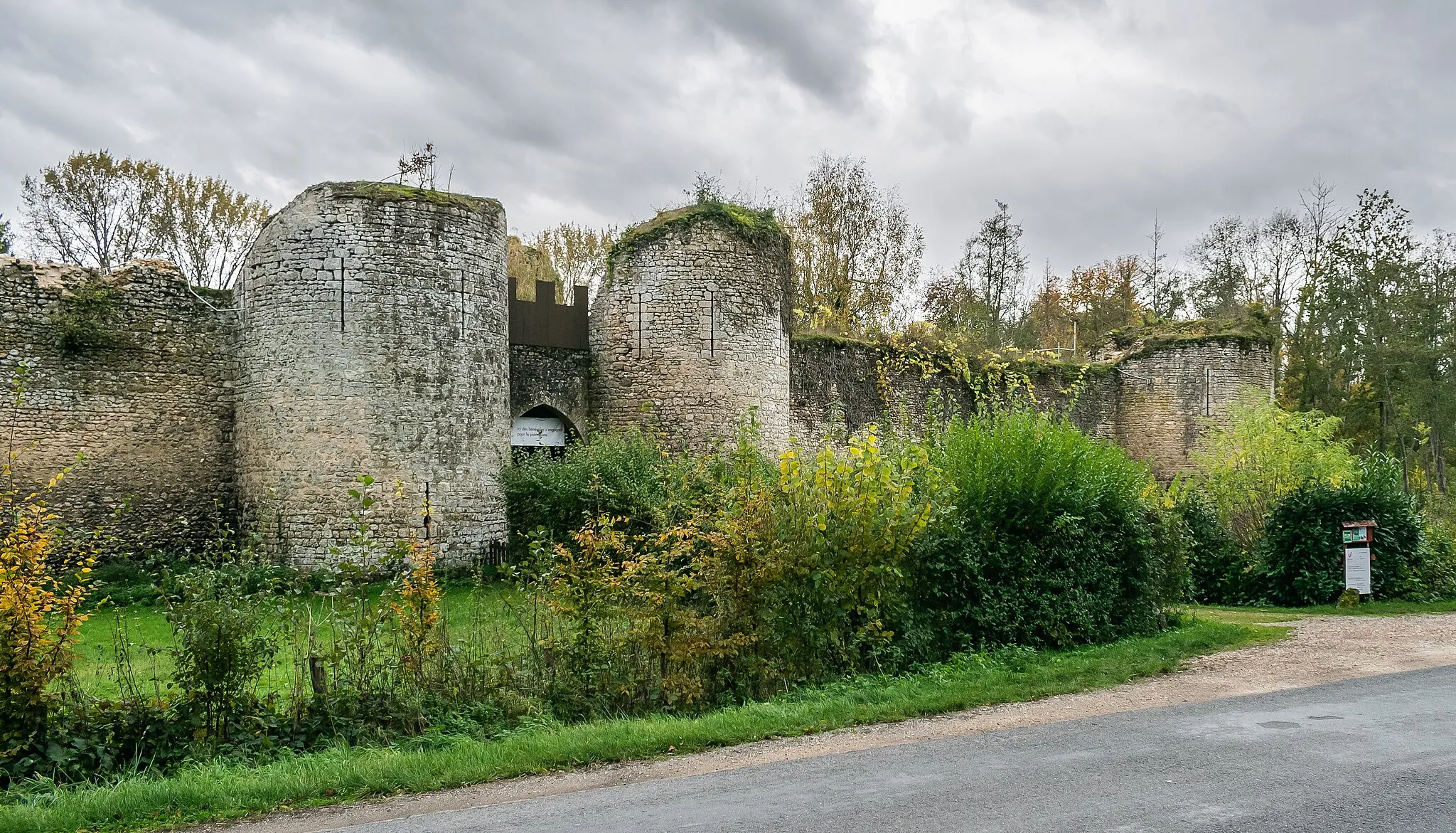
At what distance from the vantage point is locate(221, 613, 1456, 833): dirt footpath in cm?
593

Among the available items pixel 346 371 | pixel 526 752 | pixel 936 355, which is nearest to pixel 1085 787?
pixel 526 752

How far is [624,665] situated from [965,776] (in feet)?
10.0

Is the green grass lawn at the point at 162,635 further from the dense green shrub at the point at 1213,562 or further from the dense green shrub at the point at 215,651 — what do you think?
the dense green shrub at the point at 1213,562

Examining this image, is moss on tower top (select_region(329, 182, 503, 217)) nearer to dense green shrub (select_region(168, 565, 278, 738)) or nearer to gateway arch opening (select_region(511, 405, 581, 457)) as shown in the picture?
gateway arch opening (select_region(511, 405, 581, 457))

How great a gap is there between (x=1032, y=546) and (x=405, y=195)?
9.96m

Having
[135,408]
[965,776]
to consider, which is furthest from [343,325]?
[965,776]

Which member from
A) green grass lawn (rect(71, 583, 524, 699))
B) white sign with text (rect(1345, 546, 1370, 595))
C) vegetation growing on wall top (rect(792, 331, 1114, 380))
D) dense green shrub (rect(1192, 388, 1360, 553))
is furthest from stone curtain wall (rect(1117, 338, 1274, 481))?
green grass lawn (rect(71, 583, 524, 699))

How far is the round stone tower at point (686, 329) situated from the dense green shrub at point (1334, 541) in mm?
8204

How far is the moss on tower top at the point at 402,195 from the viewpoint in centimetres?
1404

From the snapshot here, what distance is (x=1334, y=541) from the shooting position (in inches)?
575

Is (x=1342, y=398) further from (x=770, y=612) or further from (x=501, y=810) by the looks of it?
(x=501, y=810)

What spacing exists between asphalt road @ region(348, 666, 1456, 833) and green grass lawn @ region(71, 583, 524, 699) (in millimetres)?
2874

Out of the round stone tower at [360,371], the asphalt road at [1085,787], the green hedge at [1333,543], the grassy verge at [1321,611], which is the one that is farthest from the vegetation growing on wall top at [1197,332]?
the asphalt road at [1085,787]

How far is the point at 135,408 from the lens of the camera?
14609 mm
